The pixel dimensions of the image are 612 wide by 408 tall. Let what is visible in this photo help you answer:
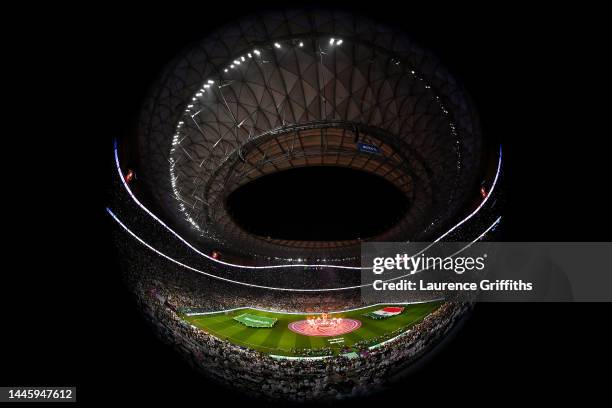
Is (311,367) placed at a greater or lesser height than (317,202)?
lesser

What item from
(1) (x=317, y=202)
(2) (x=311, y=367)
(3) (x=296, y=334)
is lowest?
(2) (x=311, y=367)

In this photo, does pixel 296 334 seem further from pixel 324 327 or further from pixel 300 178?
pixel 300 178

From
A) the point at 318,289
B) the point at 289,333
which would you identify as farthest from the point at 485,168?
A: the point at 318,289

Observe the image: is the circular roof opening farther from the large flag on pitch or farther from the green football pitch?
the green football pitch

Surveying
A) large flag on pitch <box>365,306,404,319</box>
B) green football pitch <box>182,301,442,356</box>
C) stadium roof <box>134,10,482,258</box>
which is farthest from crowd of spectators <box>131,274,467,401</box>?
large flag on pitch <box>365,306,404,319</box>

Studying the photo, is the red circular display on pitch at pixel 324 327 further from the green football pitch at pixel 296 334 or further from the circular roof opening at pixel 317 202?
the circular roof opening at pixel 317 202

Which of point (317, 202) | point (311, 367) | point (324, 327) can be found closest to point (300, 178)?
point (317, 202)

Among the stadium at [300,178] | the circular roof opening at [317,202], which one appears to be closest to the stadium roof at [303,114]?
the stadium at [300,178]
